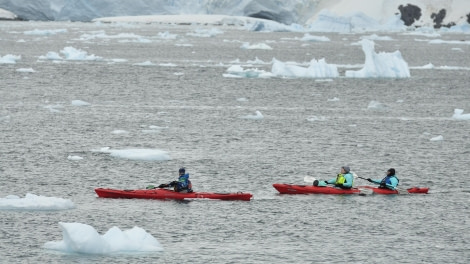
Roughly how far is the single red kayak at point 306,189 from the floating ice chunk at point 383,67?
46.3 metres

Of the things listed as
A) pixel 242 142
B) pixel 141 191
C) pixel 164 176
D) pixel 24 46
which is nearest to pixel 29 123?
pixel 242 142

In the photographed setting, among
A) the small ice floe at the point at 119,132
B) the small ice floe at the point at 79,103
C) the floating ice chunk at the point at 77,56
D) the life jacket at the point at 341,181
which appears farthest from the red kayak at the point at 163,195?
the floating ice chunk at the point at 77,56

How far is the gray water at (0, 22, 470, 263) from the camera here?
1117 inches

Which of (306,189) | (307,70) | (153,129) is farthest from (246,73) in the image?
(306,189)

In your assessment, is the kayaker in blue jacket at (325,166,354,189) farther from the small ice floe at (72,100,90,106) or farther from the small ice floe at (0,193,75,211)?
the small ice floe at (72,100,90,106)

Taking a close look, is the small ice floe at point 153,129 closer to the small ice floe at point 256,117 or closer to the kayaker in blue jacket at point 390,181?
the small ice floe at point 256,117

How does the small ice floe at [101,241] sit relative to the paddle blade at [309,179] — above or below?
below

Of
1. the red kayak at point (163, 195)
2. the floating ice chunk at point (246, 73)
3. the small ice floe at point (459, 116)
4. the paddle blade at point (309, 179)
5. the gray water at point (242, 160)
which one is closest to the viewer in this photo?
the gray water at point (242, 160)

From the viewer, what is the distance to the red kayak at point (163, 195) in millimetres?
33688

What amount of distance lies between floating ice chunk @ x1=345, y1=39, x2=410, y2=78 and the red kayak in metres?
49.1

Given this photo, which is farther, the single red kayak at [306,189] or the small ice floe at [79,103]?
the small ice floe at [79,103]

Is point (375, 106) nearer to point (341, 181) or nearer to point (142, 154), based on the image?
point (142, 154)

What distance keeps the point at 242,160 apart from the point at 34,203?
44.6 ft

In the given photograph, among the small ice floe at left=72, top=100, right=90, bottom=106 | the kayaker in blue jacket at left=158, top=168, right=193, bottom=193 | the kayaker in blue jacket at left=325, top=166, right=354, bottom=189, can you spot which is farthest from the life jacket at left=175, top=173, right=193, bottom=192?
the small ice floe at left=72, top=100, right=90, bottom=106
